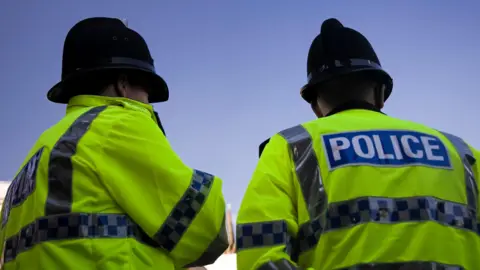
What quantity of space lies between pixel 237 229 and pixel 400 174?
733 mm

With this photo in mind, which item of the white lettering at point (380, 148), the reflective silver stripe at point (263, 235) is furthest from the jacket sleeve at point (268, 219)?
the white lettering at point (380, 148)

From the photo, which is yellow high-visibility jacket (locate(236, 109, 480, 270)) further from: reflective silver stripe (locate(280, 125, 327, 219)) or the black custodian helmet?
the black custodian helmet

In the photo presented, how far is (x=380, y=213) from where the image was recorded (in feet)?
7.98

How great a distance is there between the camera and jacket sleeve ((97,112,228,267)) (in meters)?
2.53

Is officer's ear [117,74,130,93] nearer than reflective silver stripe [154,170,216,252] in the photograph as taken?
No

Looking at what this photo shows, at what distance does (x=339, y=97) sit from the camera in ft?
9.86

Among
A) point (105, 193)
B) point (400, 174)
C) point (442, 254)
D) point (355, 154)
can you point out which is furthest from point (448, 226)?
point (105, 193)

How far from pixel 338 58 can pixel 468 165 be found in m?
0.82

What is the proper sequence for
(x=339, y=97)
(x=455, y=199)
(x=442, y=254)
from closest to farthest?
(x=442, y=254) → (x=455, y=199) → (x=339, y=97)

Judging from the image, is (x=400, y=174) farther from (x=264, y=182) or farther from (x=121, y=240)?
(x=121, y=240)

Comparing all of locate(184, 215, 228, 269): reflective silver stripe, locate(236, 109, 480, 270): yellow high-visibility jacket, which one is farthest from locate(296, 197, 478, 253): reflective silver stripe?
locate(184, 215, 228, 269): reflective silver stripe

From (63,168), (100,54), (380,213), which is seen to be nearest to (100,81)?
(100,54)

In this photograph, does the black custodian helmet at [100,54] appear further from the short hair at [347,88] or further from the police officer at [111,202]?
the short hair at [347,88]

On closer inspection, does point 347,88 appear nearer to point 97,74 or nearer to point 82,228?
point 97,74
